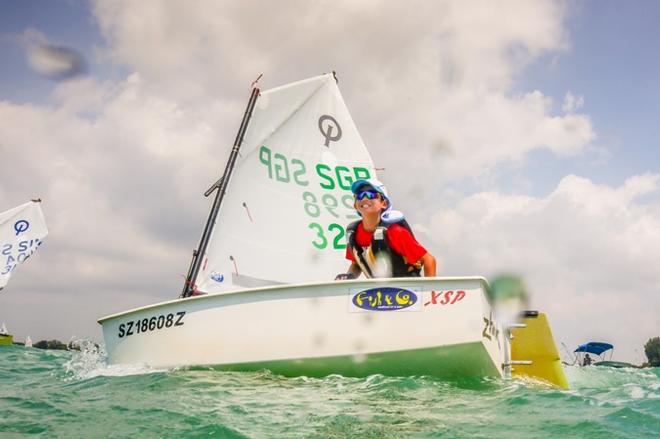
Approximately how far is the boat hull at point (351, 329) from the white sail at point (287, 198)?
3165 mm

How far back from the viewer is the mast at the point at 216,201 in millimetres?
8648

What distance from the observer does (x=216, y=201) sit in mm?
9258

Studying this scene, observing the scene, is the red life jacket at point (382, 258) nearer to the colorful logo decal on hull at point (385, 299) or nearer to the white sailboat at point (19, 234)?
the colorful logo decal on hull at point (385, 299)

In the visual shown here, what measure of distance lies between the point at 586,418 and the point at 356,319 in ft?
7.04

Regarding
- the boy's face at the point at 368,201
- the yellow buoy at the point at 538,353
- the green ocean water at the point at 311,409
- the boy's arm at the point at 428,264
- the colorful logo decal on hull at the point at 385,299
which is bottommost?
the green ocean water at the point at 311,409

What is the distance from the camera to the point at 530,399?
446cm

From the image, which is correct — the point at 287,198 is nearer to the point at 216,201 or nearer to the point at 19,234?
the point at 216,201

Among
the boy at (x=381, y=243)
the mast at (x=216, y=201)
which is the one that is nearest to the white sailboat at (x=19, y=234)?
the mast at (x=216, y=201)

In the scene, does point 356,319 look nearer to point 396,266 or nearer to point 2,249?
point 396,266

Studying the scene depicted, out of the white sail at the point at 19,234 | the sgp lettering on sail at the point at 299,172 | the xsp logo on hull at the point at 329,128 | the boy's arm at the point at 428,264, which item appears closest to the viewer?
the boy's arm at the point at 428,264

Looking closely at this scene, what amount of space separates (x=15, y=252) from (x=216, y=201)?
49.9 feet

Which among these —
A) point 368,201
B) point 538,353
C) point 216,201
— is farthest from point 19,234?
point 538,353

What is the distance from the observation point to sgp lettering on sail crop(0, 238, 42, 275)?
19.8 meters

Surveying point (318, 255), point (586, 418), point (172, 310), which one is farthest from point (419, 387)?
point (318, 255)
